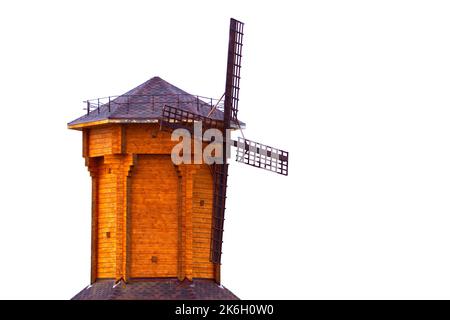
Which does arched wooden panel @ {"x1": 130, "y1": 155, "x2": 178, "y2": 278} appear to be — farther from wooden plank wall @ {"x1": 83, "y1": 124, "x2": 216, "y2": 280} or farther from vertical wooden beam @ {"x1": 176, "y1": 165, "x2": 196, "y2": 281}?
vertical wooden beam @ {"x1": 176, "y1": 165, "x2": 196, "y2": 281}

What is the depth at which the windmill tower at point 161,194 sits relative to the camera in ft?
305

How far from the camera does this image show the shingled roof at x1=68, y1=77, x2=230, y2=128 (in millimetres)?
92688

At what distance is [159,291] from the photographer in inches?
3652

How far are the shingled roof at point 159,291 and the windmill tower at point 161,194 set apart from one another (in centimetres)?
4

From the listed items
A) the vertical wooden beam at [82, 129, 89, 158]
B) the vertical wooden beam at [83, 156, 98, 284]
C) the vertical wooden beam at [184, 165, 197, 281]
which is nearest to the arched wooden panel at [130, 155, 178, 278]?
the vertical wooden beam at [184, 165, 197, 281]

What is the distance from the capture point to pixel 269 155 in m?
94.2

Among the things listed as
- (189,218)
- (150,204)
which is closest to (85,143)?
(150,204)

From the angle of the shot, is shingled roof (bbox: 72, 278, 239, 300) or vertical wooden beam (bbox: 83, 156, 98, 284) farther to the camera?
vertical wooden beam (bbox: 83, 156, 98, 284)

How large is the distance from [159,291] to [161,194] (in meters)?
3.67

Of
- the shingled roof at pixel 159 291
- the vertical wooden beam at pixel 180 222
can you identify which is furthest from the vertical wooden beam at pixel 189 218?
the shingled roof at pixel 159 291

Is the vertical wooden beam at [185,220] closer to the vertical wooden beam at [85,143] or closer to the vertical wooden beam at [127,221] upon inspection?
the vertical wooden beam at [127,221]

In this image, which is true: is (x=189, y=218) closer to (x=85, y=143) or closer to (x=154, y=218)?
(x=154, y=218)

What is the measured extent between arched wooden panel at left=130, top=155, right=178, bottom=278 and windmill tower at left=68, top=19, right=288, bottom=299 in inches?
1.5
